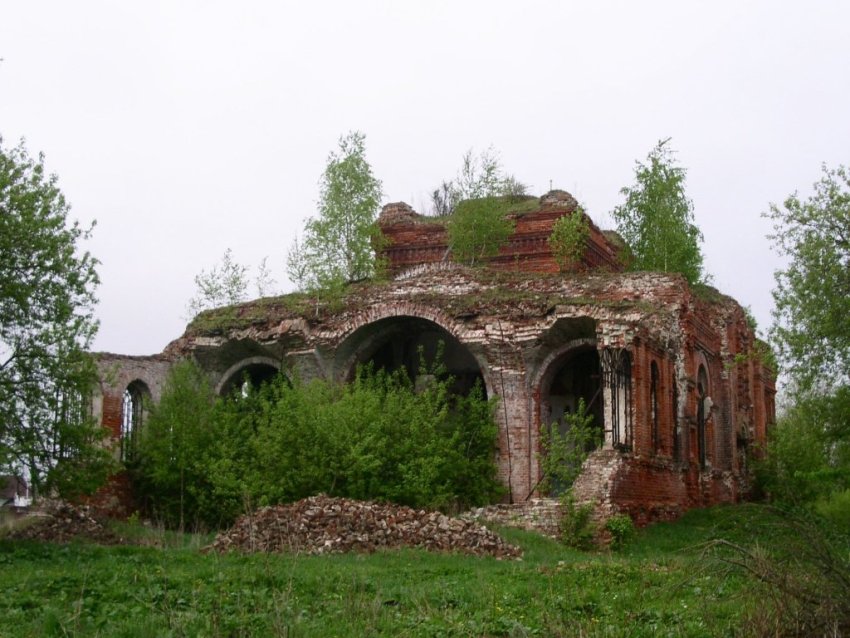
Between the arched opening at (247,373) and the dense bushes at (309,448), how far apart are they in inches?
52.3

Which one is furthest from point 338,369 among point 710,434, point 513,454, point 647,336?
point 710,434

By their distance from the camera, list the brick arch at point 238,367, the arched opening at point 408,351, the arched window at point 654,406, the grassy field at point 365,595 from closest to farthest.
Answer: the grassy field at point 365,595 → the arched window at point 654,406 → the arched opening at point 408,351 → the brick arch at point 238,367

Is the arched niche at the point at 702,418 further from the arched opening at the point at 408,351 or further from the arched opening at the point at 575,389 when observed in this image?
the arched opening at the point at 408,351

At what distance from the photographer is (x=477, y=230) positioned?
95.7 ft

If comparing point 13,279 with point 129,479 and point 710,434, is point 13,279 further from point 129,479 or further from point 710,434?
point 710,434

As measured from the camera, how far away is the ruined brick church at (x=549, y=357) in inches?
795

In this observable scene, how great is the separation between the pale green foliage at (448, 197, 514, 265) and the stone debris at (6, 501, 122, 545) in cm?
1348

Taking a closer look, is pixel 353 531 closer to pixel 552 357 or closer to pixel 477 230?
pixel 552 357

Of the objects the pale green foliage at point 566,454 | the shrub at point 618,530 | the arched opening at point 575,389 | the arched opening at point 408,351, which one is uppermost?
the arched opening at point 408,351

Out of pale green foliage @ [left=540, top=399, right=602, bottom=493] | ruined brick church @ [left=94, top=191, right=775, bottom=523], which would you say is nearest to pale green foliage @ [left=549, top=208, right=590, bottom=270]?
ruined brick church @ [left=94, top=191, right=775, bottom=523]

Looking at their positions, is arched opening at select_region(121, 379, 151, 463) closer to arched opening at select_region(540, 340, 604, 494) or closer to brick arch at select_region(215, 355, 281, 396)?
brick arch at select_region(215, 355, 281, 396)

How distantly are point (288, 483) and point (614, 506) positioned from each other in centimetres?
535

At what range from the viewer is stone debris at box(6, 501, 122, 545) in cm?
1739

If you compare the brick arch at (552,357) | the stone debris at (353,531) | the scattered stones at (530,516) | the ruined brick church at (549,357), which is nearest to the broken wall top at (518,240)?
the ruined brick church at (549,357)
